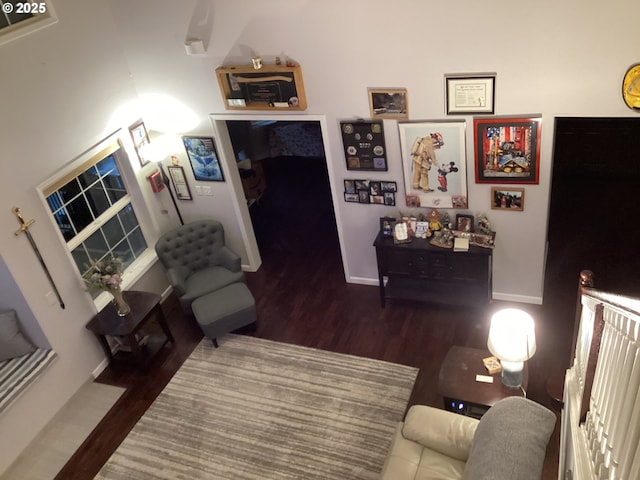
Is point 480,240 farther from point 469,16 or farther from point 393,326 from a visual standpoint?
point 469,16

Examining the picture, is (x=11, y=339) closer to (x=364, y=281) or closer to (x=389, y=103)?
(x=364, y=281)

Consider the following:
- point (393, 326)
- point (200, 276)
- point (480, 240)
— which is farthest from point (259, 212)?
point (480, 240)

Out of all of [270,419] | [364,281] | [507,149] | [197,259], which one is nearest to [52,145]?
[197,259]

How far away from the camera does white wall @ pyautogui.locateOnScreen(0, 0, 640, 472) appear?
181 inches

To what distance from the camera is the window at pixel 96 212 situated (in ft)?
18.6

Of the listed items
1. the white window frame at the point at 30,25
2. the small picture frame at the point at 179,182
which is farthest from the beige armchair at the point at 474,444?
the white window frame at the point at 30,25

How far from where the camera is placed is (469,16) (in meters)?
4.66

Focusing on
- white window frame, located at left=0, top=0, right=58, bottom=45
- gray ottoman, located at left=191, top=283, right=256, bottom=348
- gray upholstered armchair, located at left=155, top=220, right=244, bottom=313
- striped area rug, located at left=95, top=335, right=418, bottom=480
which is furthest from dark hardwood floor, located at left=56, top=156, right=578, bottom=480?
white window frame, located at left=0, top=0, right=58, bottom=45

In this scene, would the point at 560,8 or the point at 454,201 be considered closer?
the point at 560,8

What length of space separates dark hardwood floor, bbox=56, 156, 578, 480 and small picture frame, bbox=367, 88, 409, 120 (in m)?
2.15

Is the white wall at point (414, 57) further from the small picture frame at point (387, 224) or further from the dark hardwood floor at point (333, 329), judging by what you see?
the dark hardwood floor at point (333, 329)

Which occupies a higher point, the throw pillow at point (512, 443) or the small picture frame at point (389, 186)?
the small picture frame at point (389, 186)

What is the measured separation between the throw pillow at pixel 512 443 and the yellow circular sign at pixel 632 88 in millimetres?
2634

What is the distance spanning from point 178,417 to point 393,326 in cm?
238
